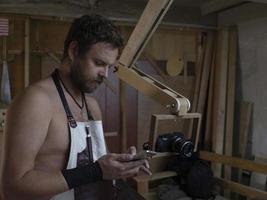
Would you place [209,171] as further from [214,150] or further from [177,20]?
[177,20]

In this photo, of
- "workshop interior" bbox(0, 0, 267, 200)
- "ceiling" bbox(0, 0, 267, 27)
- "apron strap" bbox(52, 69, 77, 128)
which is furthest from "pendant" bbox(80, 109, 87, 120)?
"ceiling" bbox(0, 0, 267, 27)

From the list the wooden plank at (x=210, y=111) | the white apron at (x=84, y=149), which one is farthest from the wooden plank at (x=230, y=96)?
the white apron at (x=84, y=149)

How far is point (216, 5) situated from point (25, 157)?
2.36m

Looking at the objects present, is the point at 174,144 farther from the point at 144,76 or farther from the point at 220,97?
the point at 220,97

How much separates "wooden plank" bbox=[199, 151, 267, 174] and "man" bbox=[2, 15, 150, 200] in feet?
5.09

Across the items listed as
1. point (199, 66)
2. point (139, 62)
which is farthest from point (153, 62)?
point (199, 66)

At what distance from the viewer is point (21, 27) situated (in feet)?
7.81

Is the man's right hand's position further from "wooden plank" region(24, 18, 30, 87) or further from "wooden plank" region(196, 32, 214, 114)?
"wooden plank" region(196, 32, 214, 114)

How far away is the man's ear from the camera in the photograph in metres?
1.13

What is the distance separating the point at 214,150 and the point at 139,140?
0.69 metres

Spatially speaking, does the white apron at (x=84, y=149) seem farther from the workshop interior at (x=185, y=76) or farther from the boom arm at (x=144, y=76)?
the workshop interior at (x=185, y=76)

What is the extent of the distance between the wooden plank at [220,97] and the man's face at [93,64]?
6.16 ft

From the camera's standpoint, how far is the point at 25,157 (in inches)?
36.4

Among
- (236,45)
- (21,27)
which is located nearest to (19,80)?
A: (21,27)
